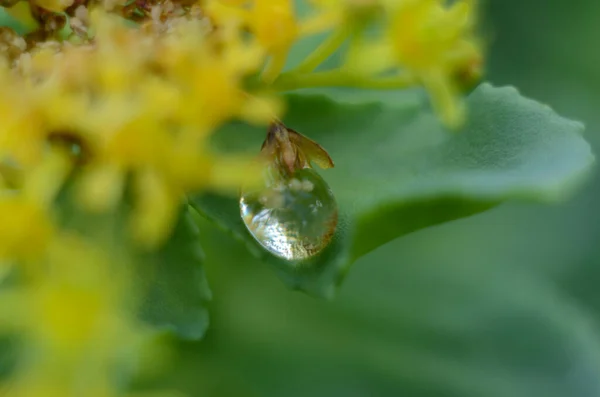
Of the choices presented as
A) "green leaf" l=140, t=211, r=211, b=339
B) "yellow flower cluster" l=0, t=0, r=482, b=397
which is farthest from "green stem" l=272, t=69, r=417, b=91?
"green leaf" l=140, t=211, r=211, b=339

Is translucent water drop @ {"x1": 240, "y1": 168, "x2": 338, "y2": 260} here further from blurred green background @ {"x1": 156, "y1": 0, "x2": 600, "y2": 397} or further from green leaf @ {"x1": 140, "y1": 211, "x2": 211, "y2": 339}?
blurred green background @ {"x1": 156, "y1": 0, "x2": 600, "y2": 397}

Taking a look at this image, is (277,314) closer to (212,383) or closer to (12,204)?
(212,383)

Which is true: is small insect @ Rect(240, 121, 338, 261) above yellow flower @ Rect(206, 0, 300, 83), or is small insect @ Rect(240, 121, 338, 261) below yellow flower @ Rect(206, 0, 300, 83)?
below

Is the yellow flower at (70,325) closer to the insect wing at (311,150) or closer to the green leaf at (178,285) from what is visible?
the green leaf at (178,285)

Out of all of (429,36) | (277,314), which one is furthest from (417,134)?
(277,314)

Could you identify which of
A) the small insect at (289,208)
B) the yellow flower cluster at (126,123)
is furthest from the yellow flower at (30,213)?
the small insect at (289,208)

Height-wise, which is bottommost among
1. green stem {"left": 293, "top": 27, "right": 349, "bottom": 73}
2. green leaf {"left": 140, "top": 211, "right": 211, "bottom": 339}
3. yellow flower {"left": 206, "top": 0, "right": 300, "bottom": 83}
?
green leaf {"left": 140, "top": 211, "right": 211, "bottom": 339}
